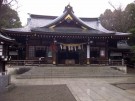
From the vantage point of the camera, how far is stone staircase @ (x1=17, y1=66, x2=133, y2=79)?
25125 millimetres

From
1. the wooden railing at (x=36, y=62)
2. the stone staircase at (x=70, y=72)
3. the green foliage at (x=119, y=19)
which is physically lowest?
the stone staircase at (x=70, y=72)

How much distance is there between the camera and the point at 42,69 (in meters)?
27.8

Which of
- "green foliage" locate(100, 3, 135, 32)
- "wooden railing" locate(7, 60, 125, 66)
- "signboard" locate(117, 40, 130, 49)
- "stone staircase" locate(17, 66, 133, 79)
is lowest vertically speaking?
"stone staircase" locate(17, 66, 133, 79)

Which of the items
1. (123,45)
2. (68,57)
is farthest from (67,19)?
(123,45)

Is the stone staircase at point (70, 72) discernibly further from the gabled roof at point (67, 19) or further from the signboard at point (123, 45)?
the signboard at point (123, 45)

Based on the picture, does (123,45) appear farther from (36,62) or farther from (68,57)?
(36,62)

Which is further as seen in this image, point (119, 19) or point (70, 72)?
point (119, 19)

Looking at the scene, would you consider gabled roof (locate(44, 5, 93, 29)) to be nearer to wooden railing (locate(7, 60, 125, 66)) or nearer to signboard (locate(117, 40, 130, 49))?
wooden railing (locate(7, 60, 125, 66))

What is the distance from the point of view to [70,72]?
1061 inches

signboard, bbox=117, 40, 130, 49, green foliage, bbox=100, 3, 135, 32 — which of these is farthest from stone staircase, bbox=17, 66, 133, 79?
green foliage, bbox=100, 3, 135, 32

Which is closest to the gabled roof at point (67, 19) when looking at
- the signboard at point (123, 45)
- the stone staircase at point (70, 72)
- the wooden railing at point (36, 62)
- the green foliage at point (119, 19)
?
the wooden railing at point (36, 62)

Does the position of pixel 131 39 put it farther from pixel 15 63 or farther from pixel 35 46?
pixel 15 63

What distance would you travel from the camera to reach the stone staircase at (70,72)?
82.4ft

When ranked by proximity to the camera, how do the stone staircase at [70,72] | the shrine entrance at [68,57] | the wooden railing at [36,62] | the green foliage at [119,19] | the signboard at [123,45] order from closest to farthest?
the stone staircase at [70,72] → the wooden railing at [36,62] → the shrine entrance at [68,57] → the signboard at [123,45] → the green foliage at [119,19]
